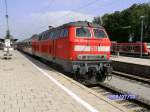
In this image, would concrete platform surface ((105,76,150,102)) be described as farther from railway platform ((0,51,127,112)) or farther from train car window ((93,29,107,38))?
railway platform ((0,51,127,112))

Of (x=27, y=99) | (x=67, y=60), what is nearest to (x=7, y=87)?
(x=27, y=99)

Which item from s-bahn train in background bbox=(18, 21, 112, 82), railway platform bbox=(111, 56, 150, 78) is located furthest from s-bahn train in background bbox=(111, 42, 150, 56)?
s-bahn train in background bbox=(18, 21, 112, 82)

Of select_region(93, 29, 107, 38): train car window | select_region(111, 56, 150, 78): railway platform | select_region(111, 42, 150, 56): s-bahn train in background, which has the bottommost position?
select_region(111, 56, 150, 78): railway platform

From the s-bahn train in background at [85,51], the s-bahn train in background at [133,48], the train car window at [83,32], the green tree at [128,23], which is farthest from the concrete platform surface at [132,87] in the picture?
the green tree at [128,23]

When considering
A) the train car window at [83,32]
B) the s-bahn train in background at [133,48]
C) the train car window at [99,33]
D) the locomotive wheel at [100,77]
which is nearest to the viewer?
the train car window at [83,32]

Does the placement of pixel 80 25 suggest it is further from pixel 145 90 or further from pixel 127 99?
pixel 127 99

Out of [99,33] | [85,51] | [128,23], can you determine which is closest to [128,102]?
[85,51]

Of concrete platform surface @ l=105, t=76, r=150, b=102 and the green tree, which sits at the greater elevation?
the green tree

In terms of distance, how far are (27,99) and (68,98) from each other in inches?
44.7

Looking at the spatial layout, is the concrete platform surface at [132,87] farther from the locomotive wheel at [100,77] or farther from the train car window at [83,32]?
the train car window at [83,32]

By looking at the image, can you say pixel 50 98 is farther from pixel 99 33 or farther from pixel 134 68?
pixel 134 68

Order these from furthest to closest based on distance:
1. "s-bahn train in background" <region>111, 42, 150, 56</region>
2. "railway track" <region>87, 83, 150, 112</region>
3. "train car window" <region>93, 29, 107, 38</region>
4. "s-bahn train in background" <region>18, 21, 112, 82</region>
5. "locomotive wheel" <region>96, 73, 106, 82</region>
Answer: "s-bahn train in background" <region>111, 42, 150, 56</region>, "train car window" <region>93, 29, 107, 38</region>, "locomotive wheel" <region>96, 73, 106, 82</region>, "s-bahn train in background" <region>18, 21, 112, 82</region>, "railway track" <region>87, 83, 150, 112</region>

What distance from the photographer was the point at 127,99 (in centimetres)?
1153

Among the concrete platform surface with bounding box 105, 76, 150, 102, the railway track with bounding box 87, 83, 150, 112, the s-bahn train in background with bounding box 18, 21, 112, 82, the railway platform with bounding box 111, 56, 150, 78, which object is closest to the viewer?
the railway track with bounding box 87, 83, 150, 112
